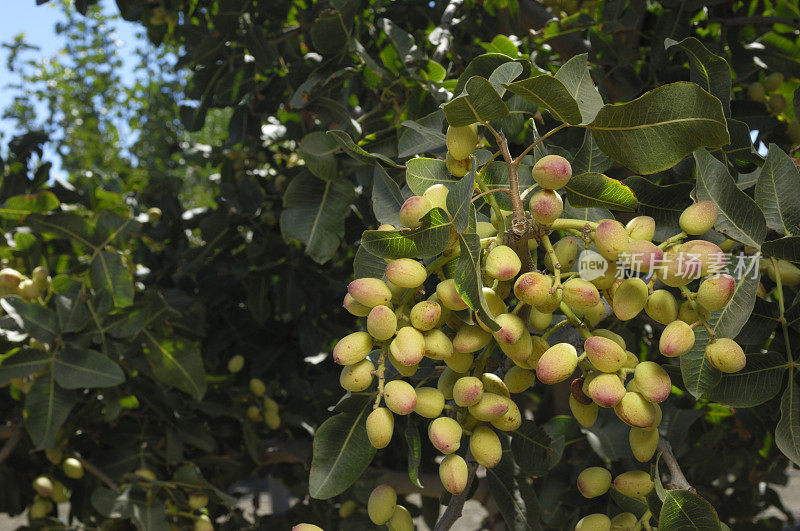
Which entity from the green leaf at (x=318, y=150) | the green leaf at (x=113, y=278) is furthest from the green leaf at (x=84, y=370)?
the green leaf at (x=318, y=150)

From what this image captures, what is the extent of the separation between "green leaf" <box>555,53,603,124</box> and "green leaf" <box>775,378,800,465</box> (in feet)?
1.25

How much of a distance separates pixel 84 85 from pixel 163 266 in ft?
11.1

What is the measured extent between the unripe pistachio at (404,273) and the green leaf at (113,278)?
2.91 feet

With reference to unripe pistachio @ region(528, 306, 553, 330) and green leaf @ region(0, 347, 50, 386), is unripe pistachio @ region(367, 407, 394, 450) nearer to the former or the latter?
unripe pistachio @ region(528, 306, 553, 330)

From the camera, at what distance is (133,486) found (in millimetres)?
1379

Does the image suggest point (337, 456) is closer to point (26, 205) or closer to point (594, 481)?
point (594, 481)

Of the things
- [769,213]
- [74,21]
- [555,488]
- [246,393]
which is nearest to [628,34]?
[769,213]

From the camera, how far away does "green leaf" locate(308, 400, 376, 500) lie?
696 mm

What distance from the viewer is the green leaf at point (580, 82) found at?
25.2 inches

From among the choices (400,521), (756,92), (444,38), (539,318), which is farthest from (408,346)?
(756,92)

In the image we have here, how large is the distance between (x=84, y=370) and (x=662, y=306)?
1022 mm

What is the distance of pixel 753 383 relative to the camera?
724mm

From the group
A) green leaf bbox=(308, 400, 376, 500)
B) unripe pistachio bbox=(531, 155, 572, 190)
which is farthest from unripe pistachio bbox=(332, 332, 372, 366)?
unripe pistachio bbox=(531, 155, 572, 190)

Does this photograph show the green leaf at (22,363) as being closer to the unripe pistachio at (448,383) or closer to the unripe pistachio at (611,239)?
the unripe pistachio at (448,383)
